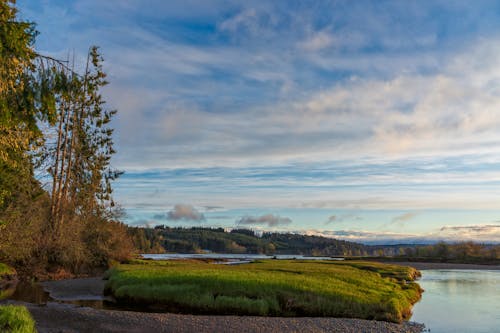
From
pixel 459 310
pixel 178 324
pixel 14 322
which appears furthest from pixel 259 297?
pixel 14 322

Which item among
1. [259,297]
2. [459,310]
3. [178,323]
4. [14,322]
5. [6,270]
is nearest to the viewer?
[14,322]

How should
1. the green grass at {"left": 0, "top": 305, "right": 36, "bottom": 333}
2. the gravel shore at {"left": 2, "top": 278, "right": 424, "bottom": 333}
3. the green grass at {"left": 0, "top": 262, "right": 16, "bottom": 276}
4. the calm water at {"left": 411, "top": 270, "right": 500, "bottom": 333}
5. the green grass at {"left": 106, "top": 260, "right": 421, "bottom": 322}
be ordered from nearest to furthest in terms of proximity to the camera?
the green grass at {"left": 0, "top": 305, "right": 36, "bottom": 333}
the gravel shore at {"left": 2, "top": 278, "right": 424, "bottom": 333}
the calm water at {"left": 411, "top": 270, "right": 500, "bottom": 333}
the green grass at {"left": 106, "top": 260, "right": 421, "bottom": 322}
the green grass at {"left": 0, "top": 262, "right": 16, "bottom": 276}

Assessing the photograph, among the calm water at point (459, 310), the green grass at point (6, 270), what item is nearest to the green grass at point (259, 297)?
the calm water at point (459, 310)

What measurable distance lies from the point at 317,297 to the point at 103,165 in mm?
53733

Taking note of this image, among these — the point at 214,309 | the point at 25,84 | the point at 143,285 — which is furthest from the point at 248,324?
the point at 25,84

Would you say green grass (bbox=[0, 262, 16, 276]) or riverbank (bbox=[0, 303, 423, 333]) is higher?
green grass (bbox=[0, 262, 16, 276])

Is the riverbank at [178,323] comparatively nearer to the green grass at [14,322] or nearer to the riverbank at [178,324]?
the riverbank at [178,324]

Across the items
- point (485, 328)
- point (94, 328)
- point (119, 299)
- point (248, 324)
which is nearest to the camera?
point (94, 328)

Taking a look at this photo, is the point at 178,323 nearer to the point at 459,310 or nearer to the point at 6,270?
the point at 459,310

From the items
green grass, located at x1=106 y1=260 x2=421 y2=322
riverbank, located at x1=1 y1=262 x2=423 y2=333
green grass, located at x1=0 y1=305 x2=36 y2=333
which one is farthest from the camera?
green grass, located at x1=106 y1=260 x2=421 y2=322

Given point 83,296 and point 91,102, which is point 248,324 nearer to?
point 83,296

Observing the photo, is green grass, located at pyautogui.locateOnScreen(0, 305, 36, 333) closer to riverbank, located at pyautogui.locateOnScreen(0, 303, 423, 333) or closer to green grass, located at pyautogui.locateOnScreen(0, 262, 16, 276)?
riverbank, located at pyautogui.locateOnScreen(0, 303, 423, 333)

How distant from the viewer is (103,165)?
72750 mm

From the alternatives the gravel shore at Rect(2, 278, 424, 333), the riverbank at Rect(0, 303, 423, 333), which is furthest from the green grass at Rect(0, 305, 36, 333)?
the riverbank at Rect(0, 303, 423, 333)
